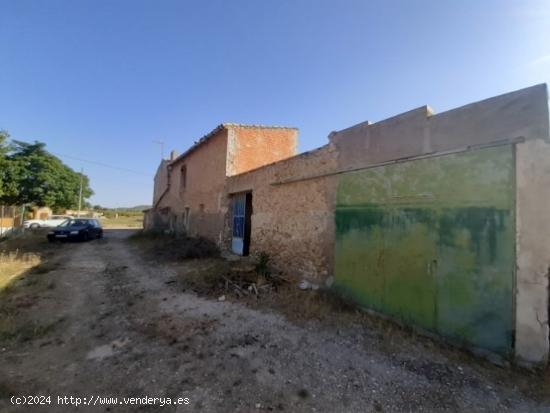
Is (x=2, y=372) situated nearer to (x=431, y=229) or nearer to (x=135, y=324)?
(x=135, y=324)

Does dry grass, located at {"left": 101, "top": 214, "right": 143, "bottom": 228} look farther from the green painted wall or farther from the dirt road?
the green painted wall

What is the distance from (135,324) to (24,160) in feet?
93.0

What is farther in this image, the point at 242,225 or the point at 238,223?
the point at 238,223

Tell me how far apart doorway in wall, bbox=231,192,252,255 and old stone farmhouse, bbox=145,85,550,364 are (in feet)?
9.56

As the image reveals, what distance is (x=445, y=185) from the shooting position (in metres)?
3.94

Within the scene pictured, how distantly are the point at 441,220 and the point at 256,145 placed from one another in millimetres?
8690

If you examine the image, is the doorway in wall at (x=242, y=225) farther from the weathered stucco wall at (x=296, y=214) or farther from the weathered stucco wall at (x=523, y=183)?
the weathered stucco wall at (x=523, y=183)

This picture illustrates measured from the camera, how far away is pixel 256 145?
1161cm

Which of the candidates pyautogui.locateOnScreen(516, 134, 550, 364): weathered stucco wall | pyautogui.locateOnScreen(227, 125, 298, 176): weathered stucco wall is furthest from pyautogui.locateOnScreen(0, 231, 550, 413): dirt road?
pyautogui.locateOnScreen(227, 125, 298, 176): weathered stucco wall

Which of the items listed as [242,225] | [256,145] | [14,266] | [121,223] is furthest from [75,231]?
[121,223]

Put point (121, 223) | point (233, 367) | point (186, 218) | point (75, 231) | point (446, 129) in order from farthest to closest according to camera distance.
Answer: point (121, 223) < point (186, 218) < point (75, 231) < point (446, 129) < point (233, 367)

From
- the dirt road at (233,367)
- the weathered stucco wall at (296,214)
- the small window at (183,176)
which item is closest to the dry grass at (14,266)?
the dirt road at (233,367)

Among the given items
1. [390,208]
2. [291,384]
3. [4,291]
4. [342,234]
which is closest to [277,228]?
[342,234]

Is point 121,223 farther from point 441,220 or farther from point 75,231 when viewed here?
point 441,220
